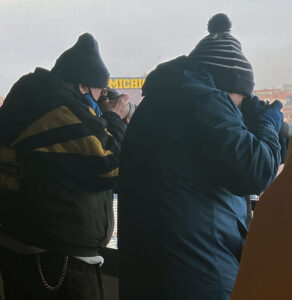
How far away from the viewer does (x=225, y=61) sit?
3.64 feet

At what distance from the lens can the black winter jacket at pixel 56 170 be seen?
1386 millimetres

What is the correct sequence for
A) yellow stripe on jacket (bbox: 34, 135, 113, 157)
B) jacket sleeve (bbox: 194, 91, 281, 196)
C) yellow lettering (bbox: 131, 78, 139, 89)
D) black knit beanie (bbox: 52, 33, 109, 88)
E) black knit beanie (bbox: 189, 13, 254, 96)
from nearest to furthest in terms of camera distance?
jacket sleeve (bbox: 194, 91, 281, 196), black knit beanie (bbox: 189, 13, 254, 96), yellow stripe on jacket (bbox: 34, 135, 113, 157), black knit beanie (bbox: 52, 33, 109, 88), yellow lettering (bbox: 131, 78, 139, 89)

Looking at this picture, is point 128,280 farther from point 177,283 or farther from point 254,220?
point 254,220

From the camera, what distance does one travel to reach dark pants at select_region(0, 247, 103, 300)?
57.1 inches

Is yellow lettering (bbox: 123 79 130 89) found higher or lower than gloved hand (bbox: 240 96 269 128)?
higher

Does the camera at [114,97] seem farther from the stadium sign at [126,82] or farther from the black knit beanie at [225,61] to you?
the black knit beanie at [225,61]

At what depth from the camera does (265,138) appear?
1.05 metres

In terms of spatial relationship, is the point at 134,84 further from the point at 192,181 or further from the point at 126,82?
the point at 192,181

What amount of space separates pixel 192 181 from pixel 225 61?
0.31m

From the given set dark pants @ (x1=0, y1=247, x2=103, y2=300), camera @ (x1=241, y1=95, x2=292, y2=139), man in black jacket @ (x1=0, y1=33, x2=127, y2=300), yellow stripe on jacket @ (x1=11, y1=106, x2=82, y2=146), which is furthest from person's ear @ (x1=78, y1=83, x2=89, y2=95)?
camera @ (x1=241, y1=95, x2=292, y2=139)

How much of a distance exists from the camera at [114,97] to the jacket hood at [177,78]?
0.59 meters

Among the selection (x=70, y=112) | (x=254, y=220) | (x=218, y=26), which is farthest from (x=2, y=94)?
(x=254, y=220)

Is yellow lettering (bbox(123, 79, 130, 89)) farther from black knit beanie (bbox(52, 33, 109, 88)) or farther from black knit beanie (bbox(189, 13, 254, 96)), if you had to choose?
black knit beanie (bbox(189, 13, 254, 96))

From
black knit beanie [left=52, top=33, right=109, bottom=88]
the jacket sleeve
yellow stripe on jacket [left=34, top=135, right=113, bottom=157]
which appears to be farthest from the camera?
black knit beanie [left=52, top=33, right=109, bottom=88]
